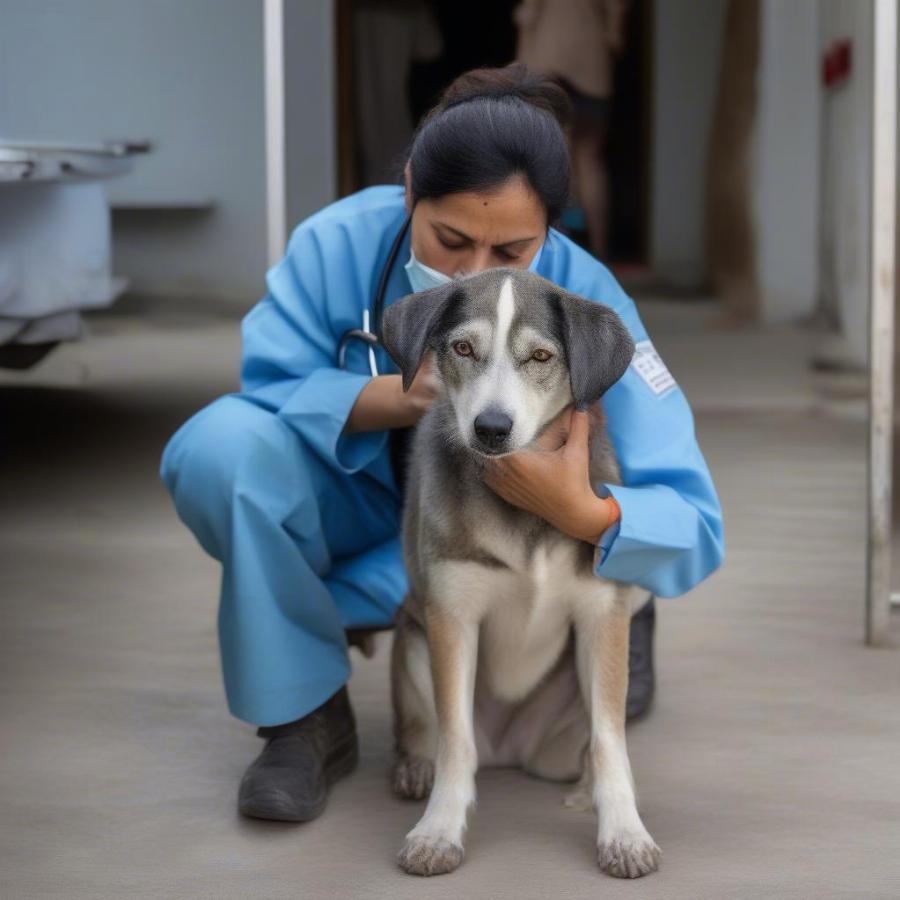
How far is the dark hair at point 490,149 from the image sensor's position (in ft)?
6.70

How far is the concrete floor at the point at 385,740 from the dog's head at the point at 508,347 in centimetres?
58

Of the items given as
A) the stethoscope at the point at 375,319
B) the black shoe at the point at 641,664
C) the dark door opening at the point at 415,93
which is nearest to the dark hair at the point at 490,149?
the stethoscope at the point at 375,319

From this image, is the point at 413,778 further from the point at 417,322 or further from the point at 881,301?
the point at 881,301

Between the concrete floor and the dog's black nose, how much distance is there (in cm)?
56

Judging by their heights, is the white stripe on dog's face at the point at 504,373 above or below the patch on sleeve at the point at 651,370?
above

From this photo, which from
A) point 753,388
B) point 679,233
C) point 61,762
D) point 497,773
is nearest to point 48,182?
point 61,762

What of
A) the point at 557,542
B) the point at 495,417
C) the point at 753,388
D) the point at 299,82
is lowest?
the point at 753,388

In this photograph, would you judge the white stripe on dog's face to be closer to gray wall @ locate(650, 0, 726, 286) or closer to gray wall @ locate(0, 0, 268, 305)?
gray wall @ locate(0, 0, 268, 305)

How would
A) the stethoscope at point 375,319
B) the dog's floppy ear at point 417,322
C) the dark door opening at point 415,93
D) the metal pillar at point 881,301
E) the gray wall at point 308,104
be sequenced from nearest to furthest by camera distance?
1. the dog's floppy ear at point 417,322
2. the stethoscope at point 375,319
3. the metal pillar at point 881,301
4. the gray wall at point 308,104
5. the dark door opening at point 415,93

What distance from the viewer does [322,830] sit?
6.83ft

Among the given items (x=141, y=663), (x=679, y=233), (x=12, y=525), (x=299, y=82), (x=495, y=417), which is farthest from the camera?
(x=679, y=233)

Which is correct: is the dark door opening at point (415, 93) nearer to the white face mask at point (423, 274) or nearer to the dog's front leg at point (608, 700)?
the white face mask at point (423, 274)

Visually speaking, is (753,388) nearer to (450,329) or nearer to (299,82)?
(299,82)

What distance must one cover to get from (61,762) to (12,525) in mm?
1661
